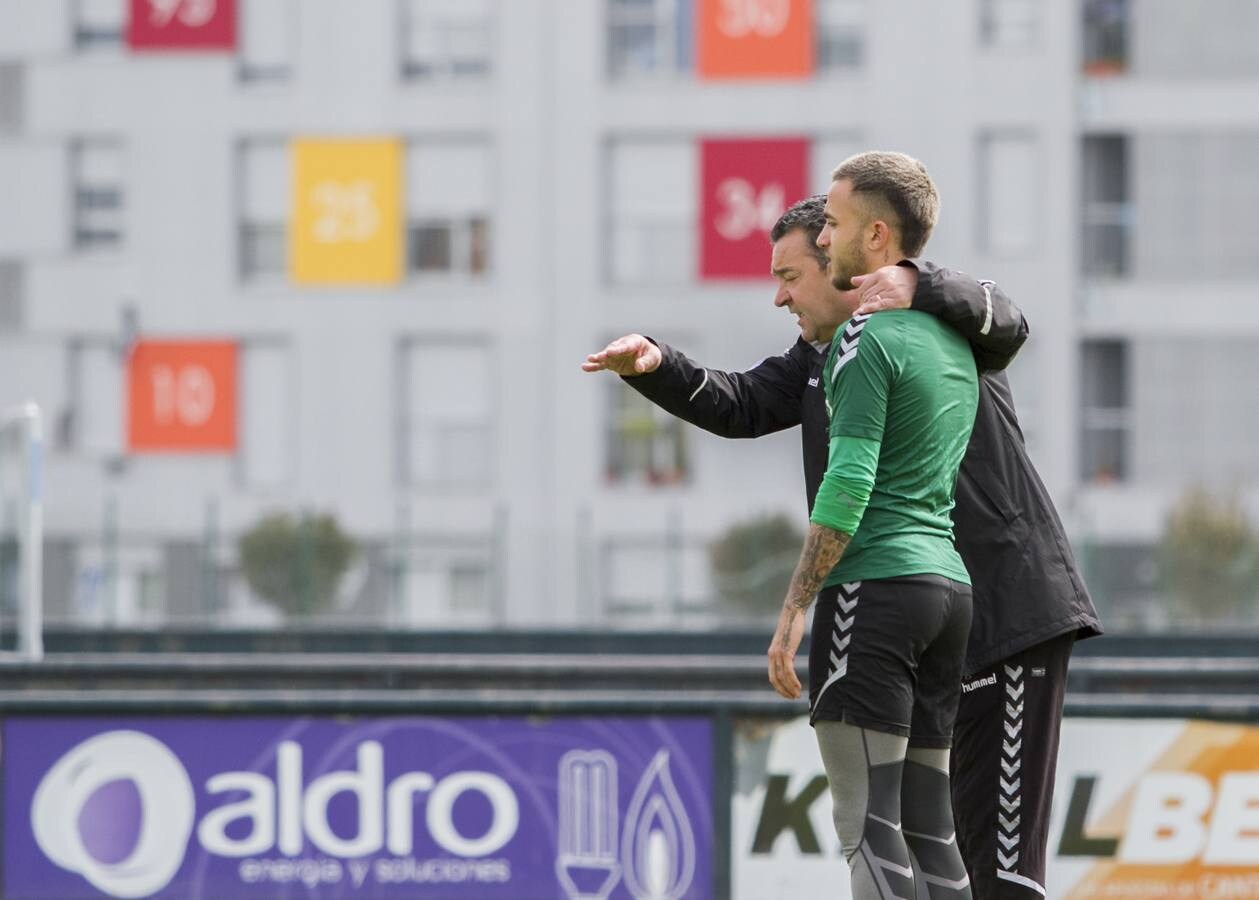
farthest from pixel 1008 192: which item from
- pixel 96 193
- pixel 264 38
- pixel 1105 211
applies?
pixel 96 193

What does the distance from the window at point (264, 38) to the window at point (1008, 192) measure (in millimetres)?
11930

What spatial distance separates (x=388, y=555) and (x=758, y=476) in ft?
20.0

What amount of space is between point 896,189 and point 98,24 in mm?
35115

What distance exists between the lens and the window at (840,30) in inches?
1405

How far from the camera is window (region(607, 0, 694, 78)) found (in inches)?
1411

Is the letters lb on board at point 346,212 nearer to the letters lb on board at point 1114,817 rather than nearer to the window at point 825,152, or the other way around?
the window at point 825,152

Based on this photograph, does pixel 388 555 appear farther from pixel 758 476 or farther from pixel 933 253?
pixel 933 253

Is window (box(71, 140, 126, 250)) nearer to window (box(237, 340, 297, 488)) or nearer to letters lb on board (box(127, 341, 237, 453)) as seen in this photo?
letters lb on board (box(127, 341, 237, 453))

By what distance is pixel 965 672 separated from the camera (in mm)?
4922

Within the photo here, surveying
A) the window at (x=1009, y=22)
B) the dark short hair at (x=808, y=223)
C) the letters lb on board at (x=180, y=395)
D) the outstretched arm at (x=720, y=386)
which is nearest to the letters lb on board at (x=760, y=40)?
the window at (x=1009, y=22)

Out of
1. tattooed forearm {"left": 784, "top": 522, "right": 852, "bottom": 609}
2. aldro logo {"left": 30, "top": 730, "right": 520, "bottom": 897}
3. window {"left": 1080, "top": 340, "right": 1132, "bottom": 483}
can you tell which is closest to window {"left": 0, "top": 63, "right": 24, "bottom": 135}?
window {"left": 1080, "top": 340, "right": 1132, "bottom": 483}

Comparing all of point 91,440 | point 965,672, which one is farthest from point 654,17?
point 965,672

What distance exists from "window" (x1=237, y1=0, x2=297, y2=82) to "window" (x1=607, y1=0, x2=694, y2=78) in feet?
18.4

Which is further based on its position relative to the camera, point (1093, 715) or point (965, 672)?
point (1093, 715)
